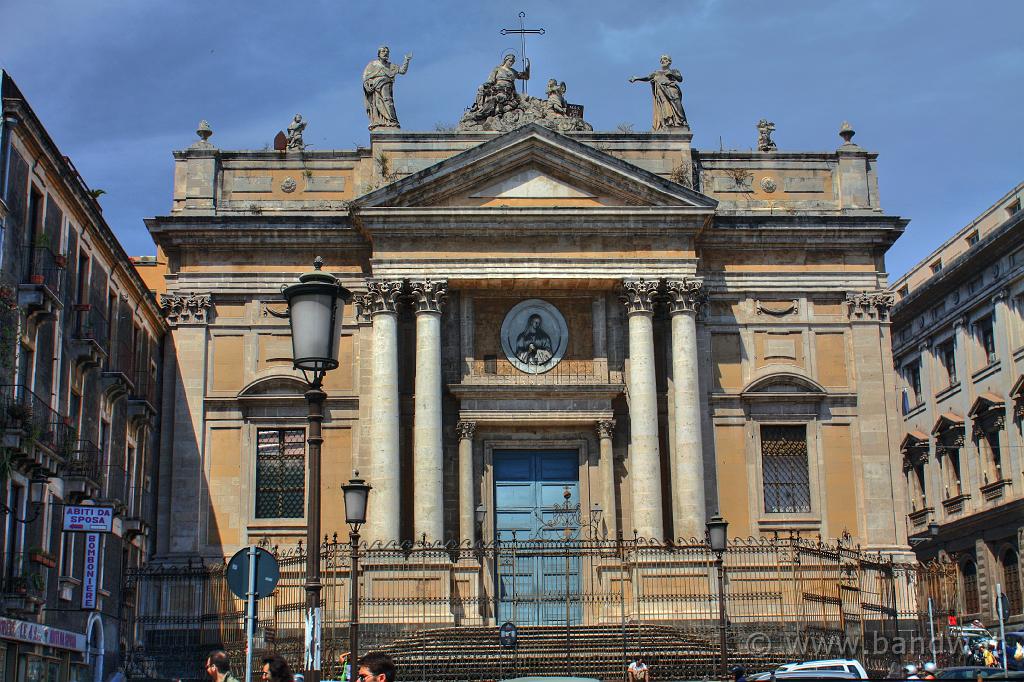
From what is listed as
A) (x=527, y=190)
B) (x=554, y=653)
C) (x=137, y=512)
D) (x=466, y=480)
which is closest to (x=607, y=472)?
(x=466, y=480)

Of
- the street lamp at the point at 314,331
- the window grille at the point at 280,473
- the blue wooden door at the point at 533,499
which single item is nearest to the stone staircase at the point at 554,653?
the blue wooden door at the point at 533,499

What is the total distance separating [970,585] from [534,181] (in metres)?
24.5

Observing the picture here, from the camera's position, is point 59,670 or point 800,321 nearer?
point 59,670

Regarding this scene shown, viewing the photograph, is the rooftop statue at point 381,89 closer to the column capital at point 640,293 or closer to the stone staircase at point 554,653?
the column capital at point 640,293

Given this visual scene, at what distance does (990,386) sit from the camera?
45562 millimetres

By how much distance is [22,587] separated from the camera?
22906 millimetres

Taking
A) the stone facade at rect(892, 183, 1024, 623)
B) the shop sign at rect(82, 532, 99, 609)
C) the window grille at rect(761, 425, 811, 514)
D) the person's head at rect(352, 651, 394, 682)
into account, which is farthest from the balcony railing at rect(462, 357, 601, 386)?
the person's head at rect(352, 651, 394, 682)

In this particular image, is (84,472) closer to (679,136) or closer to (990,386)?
(679,136)

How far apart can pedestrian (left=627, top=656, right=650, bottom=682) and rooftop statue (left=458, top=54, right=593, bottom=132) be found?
15.2 metres

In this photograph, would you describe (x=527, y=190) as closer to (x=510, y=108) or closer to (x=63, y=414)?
(x=510, y=108)

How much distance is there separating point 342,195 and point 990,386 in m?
23.9

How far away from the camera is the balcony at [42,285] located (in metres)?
24.4

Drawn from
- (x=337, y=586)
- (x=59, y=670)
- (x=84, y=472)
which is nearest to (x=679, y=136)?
(x=337, y=586)

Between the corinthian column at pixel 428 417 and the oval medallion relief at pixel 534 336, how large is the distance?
6.83 ft
